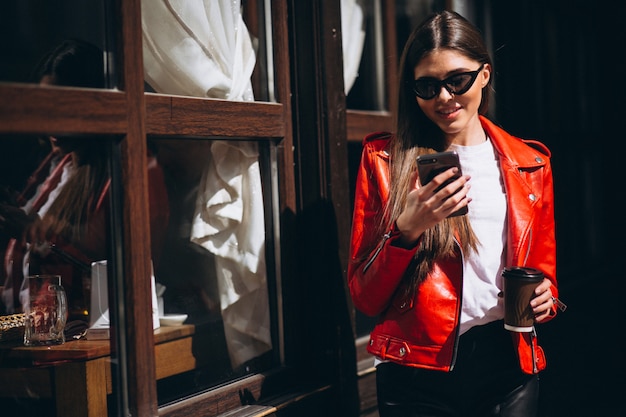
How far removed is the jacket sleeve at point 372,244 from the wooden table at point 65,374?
835 millimetres

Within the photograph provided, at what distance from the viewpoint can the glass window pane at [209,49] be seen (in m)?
2.67

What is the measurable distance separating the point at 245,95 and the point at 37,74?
37.1 inches

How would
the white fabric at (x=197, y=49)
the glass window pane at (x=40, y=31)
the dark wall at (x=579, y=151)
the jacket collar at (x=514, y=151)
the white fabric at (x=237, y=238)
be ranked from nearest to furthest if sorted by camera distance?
the glass window pane at (x=40, y=31)
the jacket collar at (x=514, y=151)
the white fabric at (x=197, y=49)
the white fabric at (x=237, y=238)
the dark wall at (x=579, y=151)

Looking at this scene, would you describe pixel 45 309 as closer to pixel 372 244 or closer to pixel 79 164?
pixel 79 164

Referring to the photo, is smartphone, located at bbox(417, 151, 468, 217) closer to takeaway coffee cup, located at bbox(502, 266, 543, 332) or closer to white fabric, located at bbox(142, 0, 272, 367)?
takeaway coffee cup, located at bbox(502, 266, 543, 332)

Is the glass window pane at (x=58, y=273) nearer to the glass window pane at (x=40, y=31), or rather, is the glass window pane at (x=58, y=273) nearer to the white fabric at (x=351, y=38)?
the glass window pane at (x=40, y=31)

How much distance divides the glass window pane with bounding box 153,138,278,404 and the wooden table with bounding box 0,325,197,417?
246 mm

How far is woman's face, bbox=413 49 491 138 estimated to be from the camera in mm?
2436

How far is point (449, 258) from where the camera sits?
7.88 feet

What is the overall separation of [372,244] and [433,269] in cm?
21

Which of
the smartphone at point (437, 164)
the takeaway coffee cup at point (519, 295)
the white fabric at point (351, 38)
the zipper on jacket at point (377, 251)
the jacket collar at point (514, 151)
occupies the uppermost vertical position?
the white fabric at point (351, 38)

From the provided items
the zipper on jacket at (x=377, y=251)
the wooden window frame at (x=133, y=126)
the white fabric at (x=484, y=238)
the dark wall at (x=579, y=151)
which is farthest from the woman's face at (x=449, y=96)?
the dark wall at (x=579, y=151)

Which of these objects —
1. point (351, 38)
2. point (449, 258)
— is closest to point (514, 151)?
point (449, 258)

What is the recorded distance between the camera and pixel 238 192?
9.84 ft
